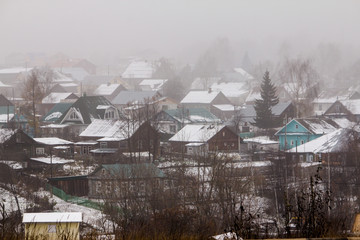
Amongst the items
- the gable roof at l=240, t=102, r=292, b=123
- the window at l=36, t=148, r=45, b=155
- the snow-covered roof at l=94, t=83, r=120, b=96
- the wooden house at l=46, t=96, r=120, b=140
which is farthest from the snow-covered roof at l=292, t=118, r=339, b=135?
the snow-covered roof at l=94, t=83, r=120, b=96

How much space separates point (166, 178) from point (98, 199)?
2.18 feet

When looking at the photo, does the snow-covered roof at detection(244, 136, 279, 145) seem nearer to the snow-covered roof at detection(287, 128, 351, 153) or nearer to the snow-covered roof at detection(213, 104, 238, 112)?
the snow-covered roof at detection(287, 128, 351, 153)

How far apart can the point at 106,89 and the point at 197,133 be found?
26.0ft

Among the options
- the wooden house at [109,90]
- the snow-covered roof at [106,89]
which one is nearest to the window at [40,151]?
the wooden house at [109,90]

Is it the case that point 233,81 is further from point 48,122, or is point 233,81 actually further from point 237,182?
point 237,182

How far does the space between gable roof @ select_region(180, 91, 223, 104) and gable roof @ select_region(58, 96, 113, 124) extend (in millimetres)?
2742

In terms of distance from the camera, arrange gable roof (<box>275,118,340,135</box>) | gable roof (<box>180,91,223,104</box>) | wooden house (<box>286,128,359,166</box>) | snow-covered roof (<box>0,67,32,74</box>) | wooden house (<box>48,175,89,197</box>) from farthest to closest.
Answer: snow-covered roof (<box>0,67,32,74</box>), gable roof (<box>180,91,223,104</box>), gable roof (<box>275,118,340,135</box>), wooden house (<box>286,128,359,166</box>), wooden house (<box>48,175,89,197</box>)

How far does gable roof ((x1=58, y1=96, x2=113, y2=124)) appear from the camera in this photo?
1089 cm

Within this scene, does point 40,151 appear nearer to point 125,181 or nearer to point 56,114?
point 125,181

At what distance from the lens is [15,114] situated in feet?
36.5

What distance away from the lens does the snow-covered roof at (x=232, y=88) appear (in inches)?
626

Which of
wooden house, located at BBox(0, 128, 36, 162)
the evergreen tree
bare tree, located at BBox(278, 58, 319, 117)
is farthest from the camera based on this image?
bare tree, located at BBox(278, 58, 319, 117)

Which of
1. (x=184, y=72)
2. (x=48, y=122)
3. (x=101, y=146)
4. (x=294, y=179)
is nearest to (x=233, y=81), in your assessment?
(x=184, y=72)

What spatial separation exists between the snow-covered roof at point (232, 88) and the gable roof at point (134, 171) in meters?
9.18
